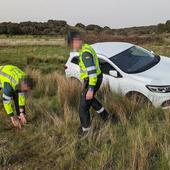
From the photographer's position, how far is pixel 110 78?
9148mm

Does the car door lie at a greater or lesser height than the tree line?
greater

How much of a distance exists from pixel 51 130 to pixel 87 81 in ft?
3.66

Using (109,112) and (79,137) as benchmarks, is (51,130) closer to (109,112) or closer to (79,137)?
(79,137)

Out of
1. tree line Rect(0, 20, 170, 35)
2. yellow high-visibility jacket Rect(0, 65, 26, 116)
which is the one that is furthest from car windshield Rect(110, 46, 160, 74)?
tree line Rect(0, 20, 170, 35)

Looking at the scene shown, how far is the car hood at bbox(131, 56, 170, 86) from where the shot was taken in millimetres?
8100

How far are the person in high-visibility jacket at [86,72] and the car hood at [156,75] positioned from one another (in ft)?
6.79

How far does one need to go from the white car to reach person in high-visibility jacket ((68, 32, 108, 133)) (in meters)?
1.95

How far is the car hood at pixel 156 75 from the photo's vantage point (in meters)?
8.10

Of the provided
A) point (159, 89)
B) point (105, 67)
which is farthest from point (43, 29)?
point (159, 89)

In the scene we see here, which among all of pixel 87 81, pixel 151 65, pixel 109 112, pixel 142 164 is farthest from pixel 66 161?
pixel 151 65

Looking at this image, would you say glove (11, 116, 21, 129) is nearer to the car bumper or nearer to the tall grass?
the tall grass

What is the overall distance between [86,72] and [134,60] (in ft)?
11.1

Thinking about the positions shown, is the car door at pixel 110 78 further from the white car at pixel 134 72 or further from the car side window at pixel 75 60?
the car side window at pixel 75 60

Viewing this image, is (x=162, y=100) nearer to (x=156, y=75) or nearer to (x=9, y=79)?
(x=156, y=75)
